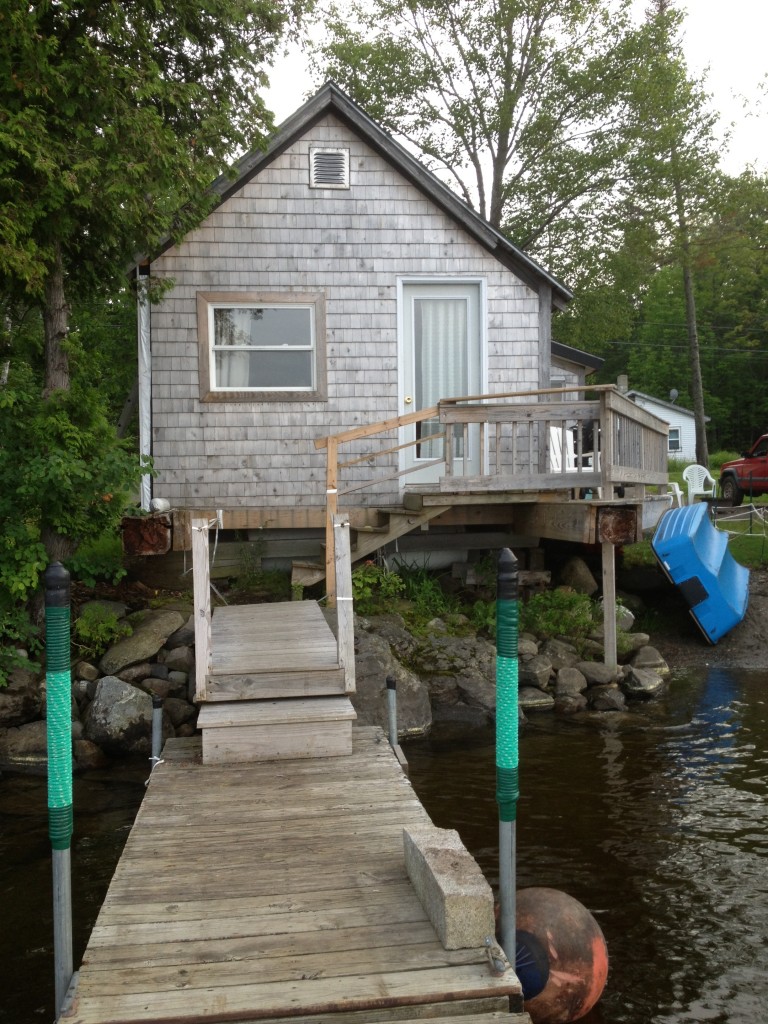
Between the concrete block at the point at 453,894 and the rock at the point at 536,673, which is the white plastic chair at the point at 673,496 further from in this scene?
the concrete block at the point at 453,894

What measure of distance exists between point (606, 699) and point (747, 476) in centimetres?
1593

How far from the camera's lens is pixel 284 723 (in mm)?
6219

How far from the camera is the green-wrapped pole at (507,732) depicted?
3926 mm

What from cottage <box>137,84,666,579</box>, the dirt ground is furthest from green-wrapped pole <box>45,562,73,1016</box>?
the dirt ground

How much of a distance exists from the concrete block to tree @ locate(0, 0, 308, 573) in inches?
248

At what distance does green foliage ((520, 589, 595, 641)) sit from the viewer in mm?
12141

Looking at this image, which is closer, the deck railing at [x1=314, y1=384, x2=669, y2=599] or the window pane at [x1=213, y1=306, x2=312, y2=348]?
the deck railing at [x1=314, y1=384, x2=669, y2=599]

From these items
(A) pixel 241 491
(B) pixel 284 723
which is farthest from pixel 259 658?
(A) pixel 241 491

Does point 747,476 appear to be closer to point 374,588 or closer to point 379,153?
point 374,588

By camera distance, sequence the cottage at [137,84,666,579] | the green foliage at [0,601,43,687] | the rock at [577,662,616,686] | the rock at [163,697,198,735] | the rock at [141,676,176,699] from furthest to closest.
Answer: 1. the cottage at [137,84,666,579]
2. the rock at [577,662,616,686]
3. the rock at [141,676,176,699]
4. the rock at [163,697,198,735]
5. the green foliage at [0,601,43,687]

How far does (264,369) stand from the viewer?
39.9 feet

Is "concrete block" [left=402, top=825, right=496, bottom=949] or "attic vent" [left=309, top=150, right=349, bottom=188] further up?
"attic vent" [left=309, top=150, right=349, bottom=188]

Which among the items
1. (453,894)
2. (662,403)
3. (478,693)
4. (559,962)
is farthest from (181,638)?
(662,403)

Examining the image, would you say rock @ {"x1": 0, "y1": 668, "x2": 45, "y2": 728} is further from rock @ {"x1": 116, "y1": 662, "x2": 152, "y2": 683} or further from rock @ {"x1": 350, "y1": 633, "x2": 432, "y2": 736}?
rock @ {"x1": 350, "y1": 633, "x2": 432, "y2": 736}
